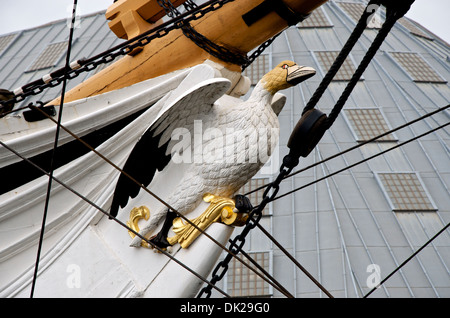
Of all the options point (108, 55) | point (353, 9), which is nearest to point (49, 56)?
point (353, 9)

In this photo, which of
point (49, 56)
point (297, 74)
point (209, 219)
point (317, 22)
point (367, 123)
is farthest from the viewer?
point (49, 56)

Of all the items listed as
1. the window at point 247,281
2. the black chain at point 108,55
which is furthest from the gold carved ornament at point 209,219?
the window at point 247,281

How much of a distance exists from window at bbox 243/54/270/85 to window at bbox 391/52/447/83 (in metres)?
3.00

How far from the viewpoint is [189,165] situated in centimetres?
636

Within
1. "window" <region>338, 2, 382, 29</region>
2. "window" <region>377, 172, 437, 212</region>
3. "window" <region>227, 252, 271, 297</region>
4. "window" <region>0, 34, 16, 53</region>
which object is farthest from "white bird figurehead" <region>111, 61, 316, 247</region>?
"window" <region>0, 34, 16, 53</region>

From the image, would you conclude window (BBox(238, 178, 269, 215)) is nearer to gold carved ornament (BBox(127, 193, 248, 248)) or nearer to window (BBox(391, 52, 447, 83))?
window (BBox(391, 52, 447, 83))

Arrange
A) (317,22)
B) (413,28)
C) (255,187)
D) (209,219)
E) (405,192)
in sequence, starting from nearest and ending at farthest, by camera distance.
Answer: (209,219) → (405,192) → (255,187) → (317,22) → (413,28)

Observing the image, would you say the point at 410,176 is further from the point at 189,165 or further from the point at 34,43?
the point at 34,43

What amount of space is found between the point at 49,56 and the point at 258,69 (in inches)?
214

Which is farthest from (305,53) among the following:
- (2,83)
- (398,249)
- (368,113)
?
(2,83)

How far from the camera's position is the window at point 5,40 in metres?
19.2

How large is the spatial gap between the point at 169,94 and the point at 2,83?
37.7 feet

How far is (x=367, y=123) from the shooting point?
46.8 ft

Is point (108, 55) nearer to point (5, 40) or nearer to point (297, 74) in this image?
point (297, 74)
